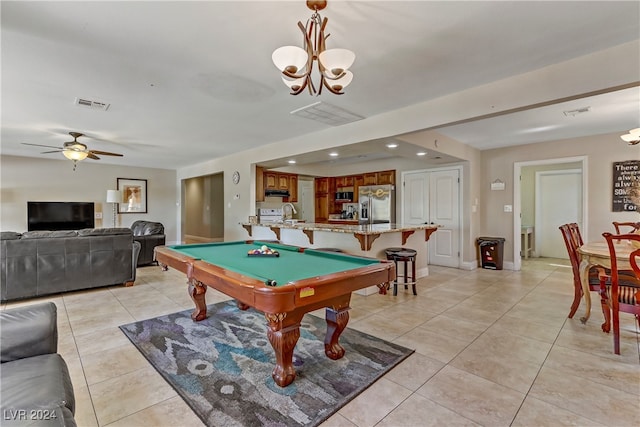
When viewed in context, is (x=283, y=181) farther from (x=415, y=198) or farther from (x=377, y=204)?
(x=415, y=198)

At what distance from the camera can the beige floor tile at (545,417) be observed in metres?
1.67

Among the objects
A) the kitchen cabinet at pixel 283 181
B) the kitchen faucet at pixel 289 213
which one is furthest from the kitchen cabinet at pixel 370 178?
the kitchen faucet at pixel 289 213

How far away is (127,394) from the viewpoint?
1930 millimetres

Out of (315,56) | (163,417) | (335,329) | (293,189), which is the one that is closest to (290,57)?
(315,56)

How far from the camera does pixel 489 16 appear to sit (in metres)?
1.97

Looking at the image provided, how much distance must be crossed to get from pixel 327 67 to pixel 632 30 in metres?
2.26

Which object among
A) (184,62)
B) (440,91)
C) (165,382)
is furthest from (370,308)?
(184,62)

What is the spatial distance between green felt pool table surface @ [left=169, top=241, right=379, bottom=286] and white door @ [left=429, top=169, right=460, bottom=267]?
4113mm

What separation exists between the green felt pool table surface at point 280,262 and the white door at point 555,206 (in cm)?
705

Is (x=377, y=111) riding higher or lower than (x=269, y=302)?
higher

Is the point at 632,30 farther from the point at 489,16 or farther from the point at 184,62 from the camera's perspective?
the point at 184,62

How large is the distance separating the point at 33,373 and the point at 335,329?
179 centimetres

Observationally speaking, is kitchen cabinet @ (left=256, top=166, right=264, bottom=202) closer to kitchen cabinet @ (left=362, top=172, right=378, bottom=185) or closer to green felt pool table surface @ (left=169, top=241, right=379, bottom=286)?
kitchen cabinet @ (left=362, top=172, right=378, bottom=185)

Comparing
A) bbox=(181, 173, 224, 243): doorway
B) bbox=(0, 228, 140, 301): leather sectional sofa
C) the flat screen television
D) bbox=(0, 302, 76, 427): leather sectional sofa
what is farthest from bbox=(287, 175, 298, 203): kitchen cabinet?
bbox=(0, 302, 76, 427): leather sectional sofa
